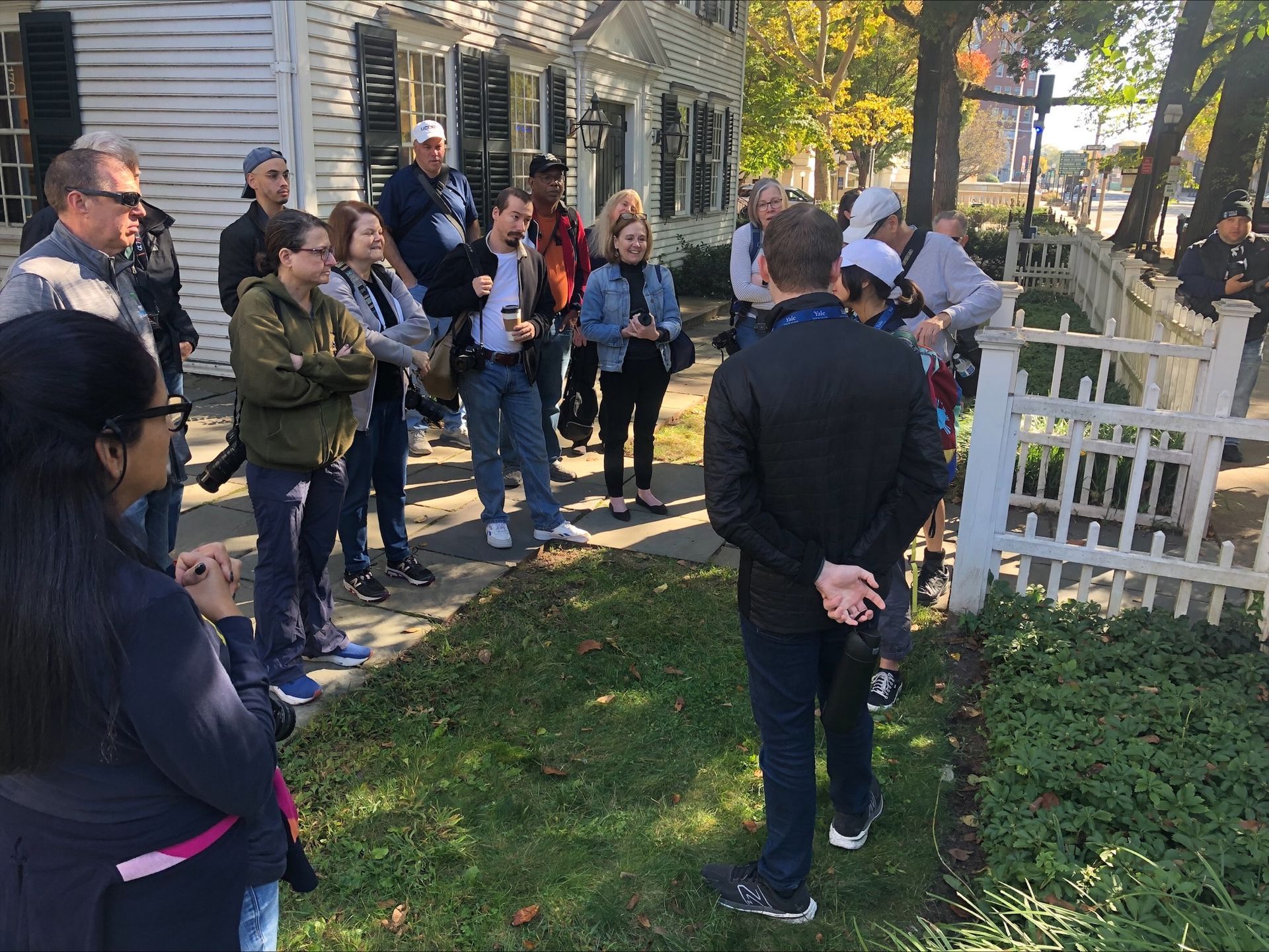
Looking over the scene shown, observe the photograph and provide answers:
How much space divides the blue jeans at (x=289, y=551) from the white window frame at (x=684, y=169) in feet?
48.1

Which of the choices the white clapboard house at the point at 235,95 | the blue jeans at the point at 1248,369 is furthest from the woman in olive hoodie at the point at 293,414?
the blue jeans at the point at 1248,369

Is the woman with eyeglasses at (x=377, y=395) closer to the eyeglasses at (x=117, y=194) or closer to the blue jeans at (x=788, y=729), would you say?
the eyeglasses at (x=117, y=194)

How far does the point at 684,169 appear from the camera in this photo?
1817 cm

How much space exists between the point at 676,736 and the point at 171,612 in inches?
108

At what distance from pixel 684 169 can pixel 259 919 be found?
58.4 feet

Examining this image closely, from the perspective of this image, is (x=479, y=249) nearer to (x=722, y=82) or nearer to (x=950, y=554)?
(x=950, y=554)

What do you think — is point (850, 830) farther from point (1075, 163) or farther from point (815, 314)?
point (1075, 163)

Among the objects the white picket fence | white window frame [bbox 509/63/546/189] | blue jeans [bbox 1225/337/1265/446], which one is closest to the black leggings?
the white picket fence

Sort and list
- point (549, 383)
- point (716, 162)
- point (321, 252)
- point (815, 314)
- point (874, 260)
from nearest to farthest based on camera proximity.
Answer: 1. point (815, 314)
2. point (874, 260)
3. point (321, 252)
4. point (549, 383)
5. point (716, 162)

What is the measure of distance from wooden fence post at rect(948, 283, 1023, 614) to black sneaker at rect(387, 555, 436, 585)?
9.18 feet

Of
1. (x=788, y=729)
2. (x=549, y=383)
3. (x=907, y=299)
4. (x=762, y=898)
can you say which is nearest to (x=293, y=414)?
(x=788, y=729)

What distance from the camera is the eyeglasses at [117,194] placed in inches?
133

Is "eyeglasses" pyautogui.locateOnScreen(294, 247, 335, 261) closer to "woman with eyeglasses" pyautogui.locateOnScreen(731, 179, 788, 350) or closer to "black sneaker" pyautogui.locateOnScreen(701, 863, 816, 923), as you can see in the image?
"black sneaker" pyautogui.locateOnScreen(701, 863, 816, 923)

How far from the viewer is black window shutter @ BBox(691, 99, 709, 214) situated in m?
18.5
